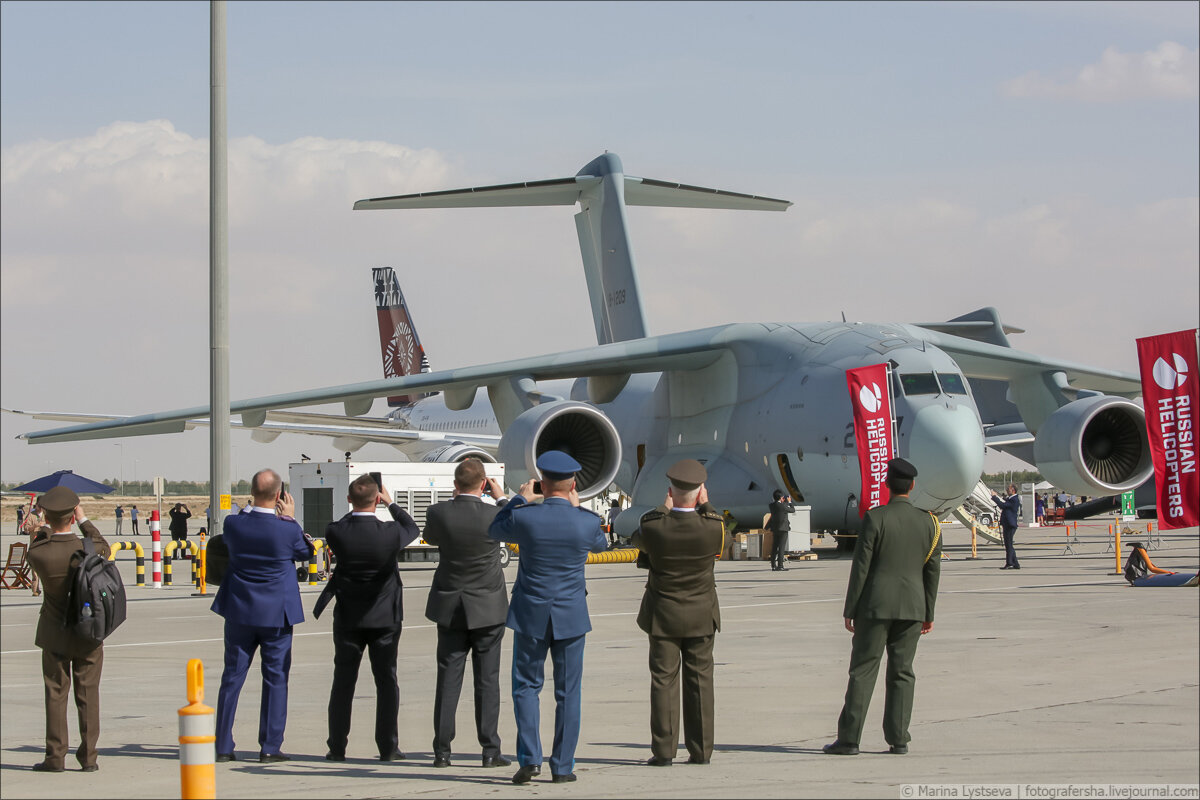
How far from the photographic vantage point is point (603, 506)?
3950 centimetres

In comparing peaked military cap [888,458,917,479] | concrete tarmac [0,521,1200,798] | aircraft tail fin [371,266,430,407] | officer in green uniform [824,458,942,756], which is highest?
aircraft tail fin [371,266,430,407]

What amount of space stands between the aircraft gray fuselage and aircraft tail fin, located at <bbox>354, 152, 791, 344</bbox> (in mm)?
2773

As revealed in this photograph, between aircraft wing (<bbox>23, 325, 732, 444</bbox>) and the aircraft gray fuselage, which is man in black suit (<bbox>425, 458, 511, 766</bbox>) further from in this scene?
aircraft wing (<bbox>23, 325, 732, 444</bbox>)

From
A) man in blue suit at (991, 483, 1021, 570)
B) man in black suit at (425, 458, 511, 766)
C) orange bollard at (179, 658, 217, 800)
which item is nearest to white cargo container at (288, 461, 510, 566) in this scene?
man in blue suit at (991, 483, 1021, 570)

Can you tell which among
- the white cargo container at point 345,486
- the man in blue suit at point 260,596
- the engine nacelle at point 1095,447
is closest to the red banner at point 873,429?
the engine nacelle at point 1095,447

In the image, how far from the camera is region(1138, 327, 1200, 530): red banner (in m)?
16.3

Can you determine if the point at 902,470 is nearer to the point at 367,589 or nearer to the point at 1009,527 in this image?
the point at 367,589

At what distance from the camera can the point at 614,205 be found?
27906 millimetres

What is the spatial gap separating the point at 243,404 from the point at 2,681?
13.0 m

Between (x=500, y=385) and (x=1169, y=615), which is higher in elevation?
(x=500, y=385)

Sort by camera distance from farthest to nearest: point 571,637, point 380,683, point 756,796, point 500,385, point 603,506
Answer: point 603,506 → point 500,385 → point 380,683 → point 571,637 → point 756,796

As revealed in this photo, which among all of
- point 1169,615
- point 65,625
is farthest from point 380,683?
point 1169,615

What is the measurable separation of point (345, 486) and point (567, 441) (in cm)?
458

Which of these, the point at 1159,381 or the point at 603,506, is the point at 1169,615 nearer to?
the point at 1159,381
